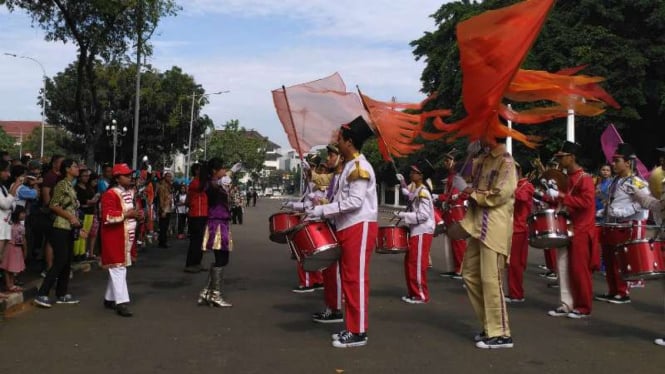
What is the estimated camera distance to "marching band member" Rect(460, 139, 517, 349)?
241 inches

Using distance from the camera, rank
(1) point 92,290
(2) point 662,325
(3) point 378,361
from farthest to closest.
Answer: (1) point 92,290
(2) point 662,325
(3) point 378,361

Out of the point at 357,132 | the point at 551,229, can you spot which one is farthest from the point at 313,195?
the point at 551,229

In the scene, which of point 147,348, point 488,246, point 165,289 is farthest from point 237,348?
point 165,289

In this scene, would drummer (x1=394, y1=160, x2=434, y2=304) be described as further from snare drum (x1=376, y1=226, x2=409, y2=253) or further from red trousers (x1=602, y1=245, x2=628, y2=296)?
red trousers (x1=602, y1=245, x2=628, y2=296)

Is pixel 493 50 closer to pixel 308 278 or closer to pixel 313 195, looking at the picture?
pixel 313 195

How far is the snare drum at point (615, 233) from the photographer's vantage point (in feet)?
26.8

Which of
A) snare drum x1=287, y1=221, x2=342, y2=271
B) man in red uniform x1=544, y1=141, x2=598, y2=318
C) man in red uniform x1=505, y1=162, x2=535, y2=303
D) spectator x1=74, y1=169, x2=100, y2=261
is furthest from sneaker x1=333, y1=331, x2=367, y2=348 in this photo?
spectator x1=74, y1=169, x2=100, y2=261

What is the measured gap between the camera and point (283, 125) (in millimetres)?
11344

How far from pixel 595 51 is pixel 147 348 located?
23962mm

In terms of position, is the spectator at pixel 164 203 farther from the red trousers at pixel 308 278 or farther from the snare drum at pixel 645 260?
the snare drum at pixel 645 260

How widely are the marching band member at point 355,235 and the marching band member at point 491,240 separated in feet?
3.34

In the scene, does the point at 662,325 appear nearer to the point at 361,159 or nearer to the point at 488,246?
the point at 488,246

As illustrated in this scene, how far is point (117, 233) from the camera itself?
7.45 metres

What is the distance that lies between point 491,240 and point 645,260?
1.70m
